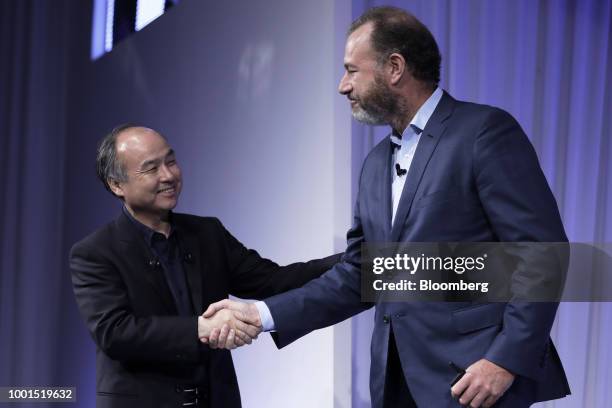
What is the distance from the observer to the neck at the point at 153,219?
7.76 ft

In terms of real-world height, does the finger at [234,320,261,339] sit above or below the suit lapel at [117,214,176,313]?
below

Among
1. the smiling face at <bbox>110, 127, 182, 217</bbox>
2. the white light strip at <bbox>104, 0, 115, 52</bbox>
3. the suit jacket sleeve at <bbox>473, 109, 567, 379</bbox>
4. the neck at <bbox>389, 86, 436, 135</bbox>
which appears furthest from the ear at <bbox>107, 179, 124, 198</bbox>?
the white light strip at <bbox>104, 0, 115, 52</bbox>

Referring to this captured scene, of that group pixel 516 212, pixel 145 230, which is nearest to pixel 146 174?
pixel 145 230

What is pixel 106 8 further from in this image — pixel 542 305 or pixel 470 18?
pixel 542 305

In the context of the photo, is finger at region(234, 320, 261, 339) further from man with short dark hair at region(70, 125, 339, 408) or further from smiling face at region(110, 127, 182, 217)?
smiling face at region(110, 127, 182, 217)

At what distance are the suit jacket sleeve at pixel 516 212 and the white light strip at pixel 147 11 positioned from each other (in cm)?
273

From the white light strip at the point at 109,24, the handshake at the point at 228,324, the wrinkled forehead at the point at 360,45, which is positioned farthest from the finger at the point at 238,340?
the white light strip at the point at 109,24

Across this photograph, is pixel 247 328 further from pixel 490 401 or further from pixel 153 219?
pixel 490 401

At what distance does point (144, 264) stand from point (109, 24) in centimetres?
272

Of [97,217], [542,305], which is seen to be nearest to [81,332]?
[97,217]

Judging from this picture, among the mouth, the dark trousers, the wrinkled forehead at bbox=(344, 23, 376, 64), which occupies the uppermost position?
the wrinkled forehead at bbox=(344, 23, 376, 64)

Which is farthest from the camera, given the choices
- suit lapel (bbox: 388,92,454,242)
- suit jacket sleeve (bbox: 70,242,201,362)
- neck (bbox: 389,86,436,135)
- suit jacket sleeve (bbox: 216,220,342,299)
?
suit jacket sleeve (bbox: 216,220,342,299)

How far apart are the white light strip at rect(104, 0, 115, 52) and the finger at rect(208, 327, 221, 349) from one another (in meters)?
2.78

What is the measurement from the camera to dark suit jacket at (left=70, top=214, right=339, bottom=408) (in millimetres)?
2176
